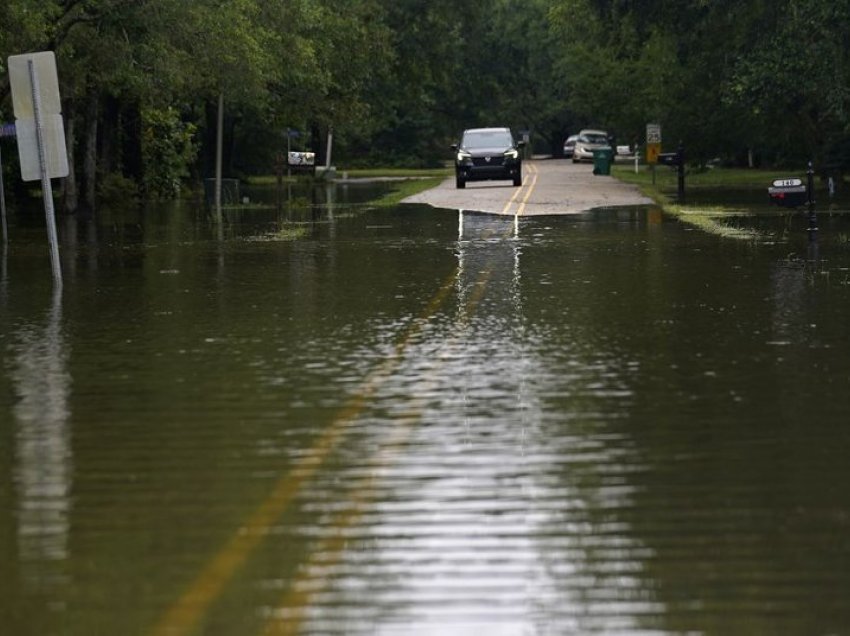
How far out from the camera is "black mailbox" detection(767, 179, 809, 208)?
35469 mm

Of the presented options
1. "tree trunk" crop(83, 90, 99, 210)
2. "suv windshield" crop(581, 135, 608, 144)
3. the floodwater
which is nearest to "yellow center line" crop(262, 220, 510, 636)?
the floodwater

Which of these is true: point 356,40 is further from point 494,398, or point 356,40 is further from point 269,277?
point 494,398

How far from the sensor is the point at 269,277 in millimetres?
21891

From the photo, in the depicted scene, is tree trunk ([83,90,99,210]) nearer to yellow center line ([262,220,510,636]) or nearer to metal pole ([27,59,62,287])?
metal pole ([27,59,62,287])

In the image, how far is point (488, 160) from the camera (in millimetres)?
54031

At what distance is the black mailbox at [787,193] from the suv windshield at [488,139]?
62.3 feet

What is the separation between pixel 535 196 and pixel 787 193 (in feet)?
41.1

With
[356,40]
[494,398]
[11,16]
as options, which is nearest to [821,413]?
[494,398]

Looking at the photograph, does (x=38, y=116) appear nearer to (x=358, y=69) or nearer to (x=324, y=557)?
(x=324, y=557)

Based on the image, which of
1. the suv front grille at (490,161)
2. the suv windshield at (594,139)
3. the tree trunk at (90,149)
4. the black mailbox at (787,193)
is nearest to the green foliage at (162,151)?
the tree trunk at (90,149)

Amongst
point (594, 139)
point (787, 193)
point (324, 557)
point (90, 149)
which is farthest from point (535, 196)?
point (594, 139)

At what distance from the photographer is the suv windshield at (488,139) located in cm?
5462

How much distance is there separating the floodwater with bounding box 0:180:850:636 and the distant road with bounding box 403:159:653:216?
2056 centimetres

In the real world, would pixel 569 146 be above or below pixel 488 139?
below
